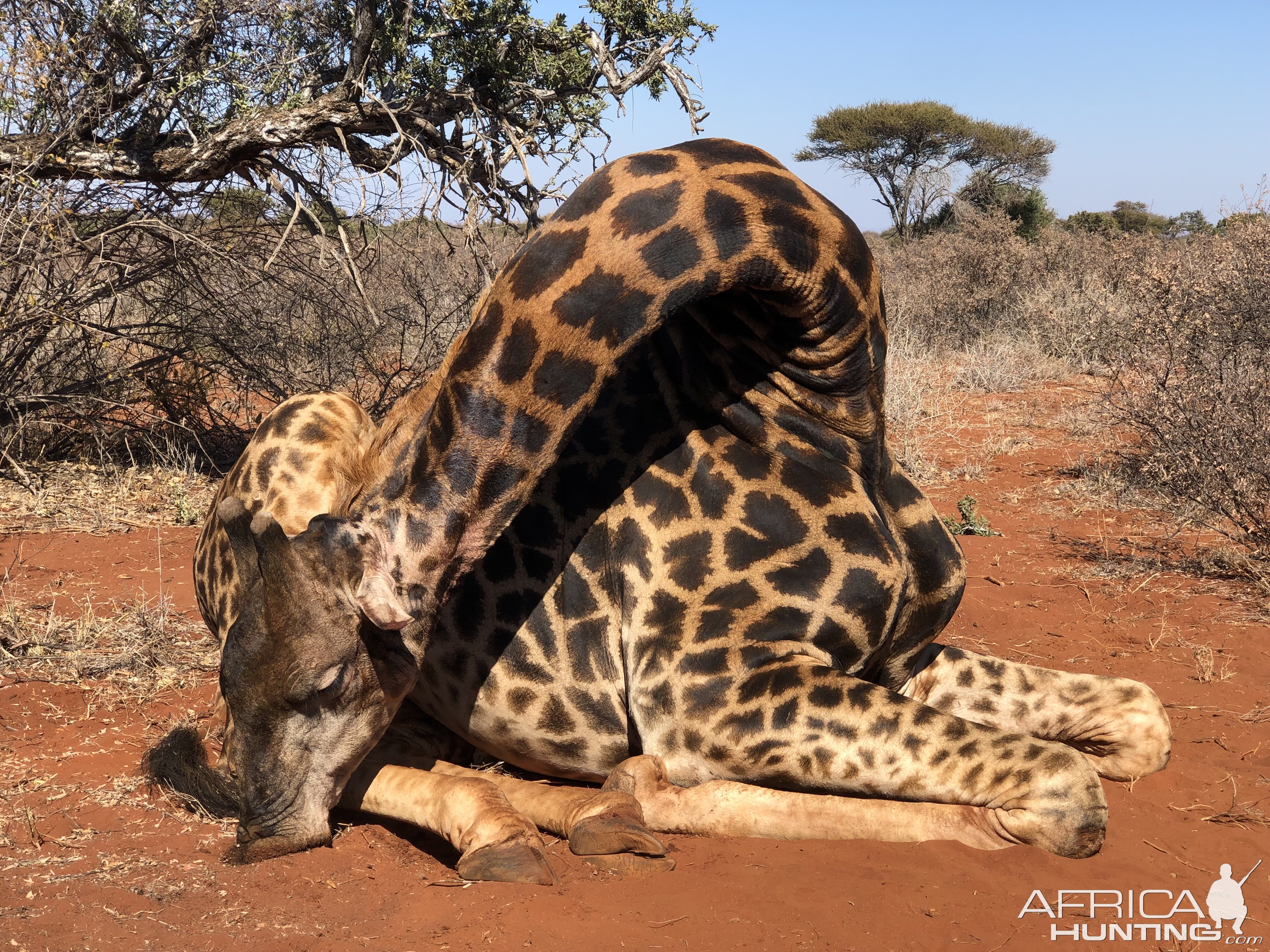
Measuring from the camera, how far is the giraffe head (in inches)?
110

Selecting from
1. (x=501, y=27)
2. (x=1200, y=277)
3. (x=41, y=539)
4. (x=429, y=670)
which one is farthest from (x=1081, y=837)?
(x=501, y=27)

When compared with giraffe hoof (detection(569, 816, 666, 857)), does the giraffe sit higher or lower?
higher

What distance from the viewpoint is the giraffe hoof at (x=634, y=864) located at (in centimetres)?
294

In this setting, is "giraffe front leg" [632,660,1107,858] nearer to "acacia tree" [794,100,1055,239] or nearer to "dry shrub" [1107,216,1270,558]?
"dry shrub" [1107,216,1270,558]

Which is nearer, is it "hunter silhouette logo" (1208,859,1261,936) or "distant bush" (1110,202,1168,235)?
"hunter silhouette logo" (1208,859,1261,936)

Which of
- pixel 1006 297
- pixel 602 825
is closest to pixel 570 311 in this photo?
pixel 602 825

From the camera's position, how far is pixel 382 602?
2666 millimetres

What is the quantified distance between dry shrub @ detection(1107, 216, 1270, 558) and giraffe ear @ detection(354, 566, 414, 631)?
5.05m

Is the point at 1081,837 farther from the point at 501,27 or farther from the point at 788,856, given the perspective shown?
the point at 501,27

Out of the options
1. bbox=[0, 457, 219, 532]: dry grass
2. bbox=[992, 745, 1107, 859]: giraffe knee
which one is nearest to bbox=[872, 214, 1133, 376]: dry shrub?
bbox=[0, 457, 219, 532]: dry grass

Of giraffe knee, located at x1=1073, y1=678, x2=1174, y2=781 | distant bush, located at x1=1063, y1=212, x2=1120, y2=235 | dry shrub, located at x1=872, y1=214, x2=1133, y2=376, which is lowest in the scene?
giraffe knee, located at x1=1073, y1=678, x2=1174, y2=781

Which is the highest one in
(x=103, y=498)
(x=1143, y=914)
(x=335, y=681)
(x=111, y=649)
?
(x=103, y=498)

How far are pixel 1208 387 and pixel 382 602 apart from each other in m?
6.13

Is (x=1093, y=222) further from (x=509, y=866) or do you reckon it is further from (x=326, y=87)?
(x=509, y=866)
